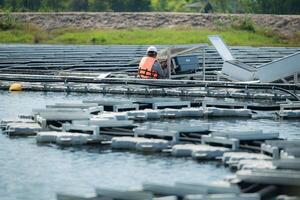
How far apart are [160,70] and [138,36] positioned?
104 feet

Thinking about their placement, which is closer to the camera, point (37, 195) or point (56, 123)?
point (37, 195)

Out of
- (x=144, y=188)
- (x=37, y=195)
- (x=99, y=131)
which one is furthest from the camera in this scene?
(x=99, y=131)

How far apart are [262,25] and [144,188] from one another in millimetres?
→ 48937

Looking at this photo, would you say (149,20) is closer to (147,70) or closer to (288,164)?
(147,70)

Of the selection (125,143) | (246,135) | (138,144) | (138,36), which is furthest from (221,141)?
(138,36)

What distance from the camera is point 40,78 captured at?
1129 inches

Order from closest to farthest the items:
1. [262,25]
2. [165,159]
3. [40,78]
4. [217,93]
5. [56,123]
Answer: [165,159] < [56,123] < [217,93] < [40,78] < [262,25]

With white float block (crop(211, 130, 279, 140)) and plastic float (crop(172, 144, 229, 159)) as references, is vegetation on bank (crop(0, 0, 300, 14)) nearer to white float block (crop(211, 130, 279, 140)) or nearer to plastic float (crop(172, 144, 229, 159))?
white float block (crop(211, 130, 279, 140))

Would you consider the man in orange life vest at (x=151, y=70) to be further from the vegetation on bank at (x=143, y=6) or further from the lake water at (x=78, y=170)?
the vegetation on bank at (x=143, y=6)

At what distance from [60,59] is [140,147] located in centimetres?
2037

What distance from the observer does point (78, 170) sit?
49.4 feet

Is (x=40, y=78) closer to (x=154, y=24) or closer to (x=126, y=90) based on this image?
(x=126, y=90)

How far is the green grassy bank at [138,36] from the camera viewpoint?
55.9 m

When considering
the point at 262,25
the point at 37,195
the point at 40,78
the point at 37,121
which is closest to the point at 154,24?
the point at 262,25
